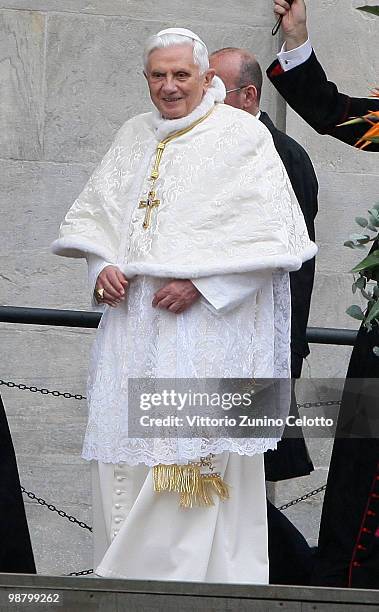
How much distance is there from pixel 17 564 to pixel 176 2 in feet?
12.1

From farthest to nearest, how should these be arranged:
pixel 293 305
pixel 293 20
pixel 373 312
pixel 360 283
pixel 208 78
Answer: pixel 293 305 < pixel 293 20 < pixel 208 78 < pixel 360 283 < pixel 373 312

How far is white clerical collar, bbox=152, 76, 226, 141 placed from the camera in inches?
263

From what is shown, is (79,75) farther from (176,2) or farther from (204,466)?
(204,466)

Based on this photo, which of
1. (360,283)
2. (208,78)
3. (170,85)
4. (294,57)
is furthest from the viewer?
(294,57)

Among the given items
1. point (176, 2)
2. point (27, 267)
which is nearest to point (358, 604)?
point (27, 267)

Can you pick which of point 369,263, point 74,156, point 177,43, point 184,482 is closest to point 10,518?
point 184,482

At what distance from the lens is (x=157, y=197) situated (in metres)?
6.62

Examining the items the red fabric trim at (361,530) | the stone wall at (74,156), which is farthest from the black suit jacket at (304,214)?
the stone wall at (74,156)

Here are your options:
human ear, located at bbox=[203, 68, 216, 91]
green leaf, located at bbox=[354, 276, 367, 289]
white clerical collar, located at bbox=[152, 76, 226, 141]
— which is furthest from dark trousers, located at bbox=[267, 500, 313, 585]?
human ear, located at bbox=[203, 68, 216, 91]

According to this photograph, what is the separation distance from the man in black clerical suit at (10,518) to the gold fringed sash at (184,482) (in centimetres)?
56

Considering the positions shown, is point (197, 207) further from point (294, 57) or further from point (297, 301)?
point (297, 301)

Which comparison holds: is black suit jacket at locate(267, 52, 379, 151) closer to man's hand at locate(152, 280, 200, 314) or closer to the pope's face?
the pope's face

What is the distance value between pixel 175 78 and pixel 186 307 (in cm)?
83

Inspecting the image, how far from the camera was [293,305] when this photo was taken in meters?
7.54
